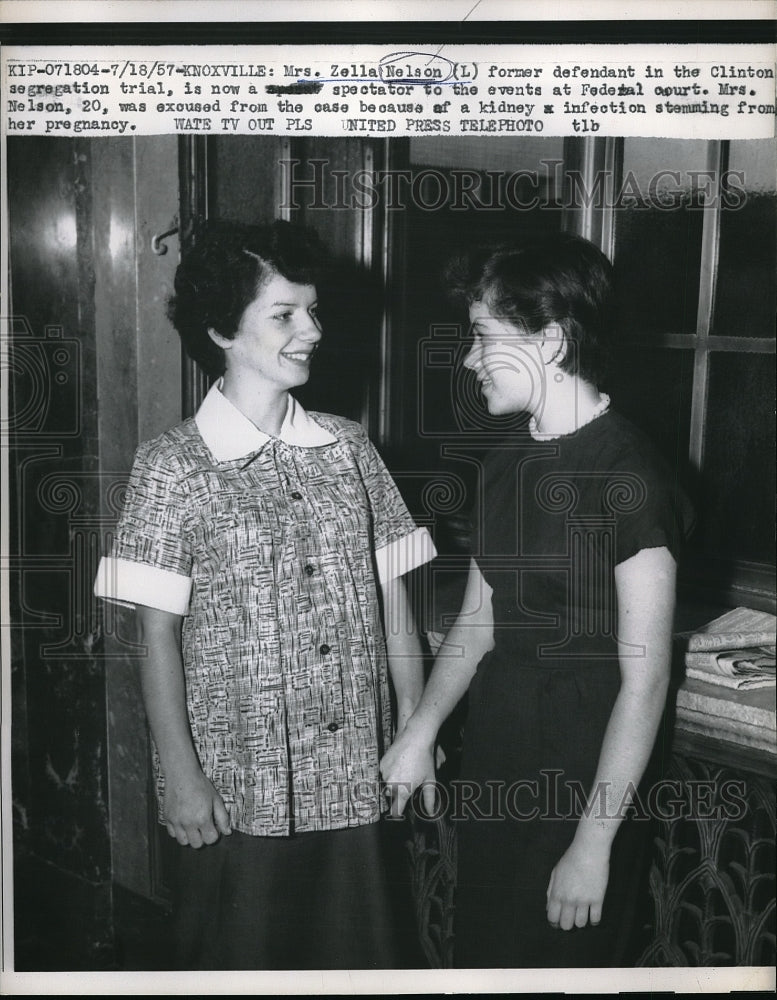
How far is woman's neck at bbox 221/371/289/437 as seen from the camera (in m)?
1.64

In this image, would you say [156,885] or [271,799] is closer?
[271,799]

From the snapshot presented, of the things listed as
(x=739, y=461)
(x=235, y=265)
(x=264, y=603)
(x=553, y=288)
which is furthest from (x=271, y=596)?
(x=739, y=461)

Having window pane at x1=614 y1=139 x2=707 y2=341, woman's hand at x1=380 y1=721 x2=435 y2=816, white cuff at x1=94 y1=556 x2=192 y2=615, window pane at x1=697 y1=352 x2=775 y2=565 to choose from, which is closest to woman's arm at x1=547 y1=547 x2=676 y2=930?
window pane at x1=697 y1=352 x2=775 y2=565

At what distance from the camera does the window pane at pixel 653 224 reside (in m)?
1.64

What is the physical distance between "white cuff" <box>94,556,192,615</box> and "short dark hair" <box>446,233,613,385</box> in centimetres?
66

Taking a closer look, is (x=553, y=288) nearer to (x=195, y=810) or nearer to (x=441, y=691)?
(x=441, y=691)

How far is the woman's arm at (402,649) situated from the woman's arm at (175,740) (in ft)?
1.12

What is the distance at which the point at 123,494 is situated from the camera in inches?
66.1

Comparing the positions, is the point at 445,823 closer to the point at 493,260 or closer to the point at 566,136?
the point at 493,260

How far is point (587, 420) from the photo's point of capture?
1.64m

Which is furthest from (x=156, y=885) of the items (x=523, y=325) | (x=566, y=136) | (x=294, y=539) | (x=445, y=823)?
(x=566, y=136)

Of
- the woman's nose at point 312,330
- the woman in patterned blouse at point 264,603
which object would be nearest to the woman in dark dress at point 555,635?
the woman in patterned blouse at point 264,603

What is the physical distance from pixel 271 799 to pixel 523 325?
87 cm

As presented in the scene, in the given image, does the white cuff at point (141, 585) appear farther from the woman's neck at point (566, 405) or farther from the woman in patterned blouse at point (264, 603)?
the woman's neck at point (566, 405)
